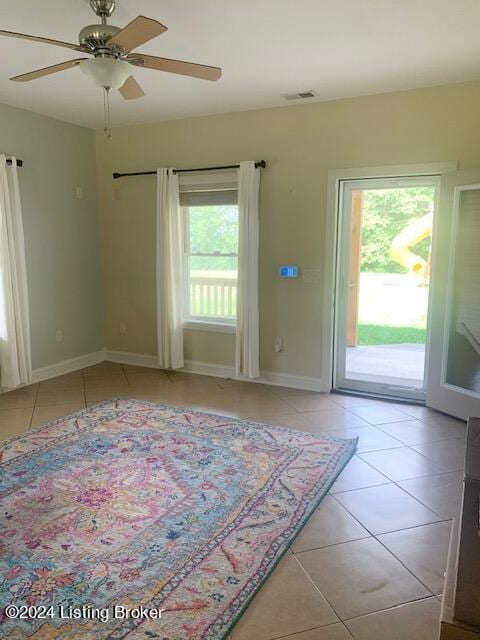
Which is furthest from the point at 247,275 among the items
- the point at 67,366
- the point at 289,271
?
the point at 67,366

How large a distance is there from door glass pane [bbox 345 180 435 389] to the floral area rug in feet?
6.63

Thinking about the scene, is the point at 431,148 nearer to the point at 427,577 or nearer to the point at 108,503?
the point at 427,577

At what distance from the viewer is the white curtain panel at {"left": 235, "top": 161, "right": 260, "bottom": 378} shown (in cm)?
459

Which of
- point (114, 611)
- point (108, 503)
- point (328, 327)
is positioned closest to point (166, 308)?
point (328, 327)

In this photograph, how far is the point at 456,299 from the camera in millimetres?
3938

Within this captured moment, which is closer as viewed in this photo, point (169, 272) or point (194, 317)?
point (169, 272)

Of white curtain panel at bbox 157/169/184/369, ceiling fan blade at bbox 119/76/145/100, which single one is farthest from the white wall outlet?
ceiling fan blade at bbox 119/76/145/100

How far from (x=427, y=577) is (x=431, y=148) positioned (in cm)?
328

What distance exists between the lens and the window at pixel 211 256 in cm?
496

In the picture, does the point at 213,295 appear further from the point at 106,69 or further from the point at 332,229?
the point at 106,69

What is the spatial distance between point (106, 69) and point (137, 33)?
356mm

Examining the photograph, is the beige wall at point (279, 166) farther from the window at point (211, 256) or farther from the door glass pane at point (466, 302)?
the door glass pane at point (466, 302)

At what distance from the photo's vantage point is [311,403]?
171 inches

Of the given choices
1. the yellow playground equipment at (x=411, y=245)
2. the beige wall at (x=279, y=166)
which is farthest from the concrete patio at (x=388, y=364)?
the yellow playground equipment at (x=411, y=245)
